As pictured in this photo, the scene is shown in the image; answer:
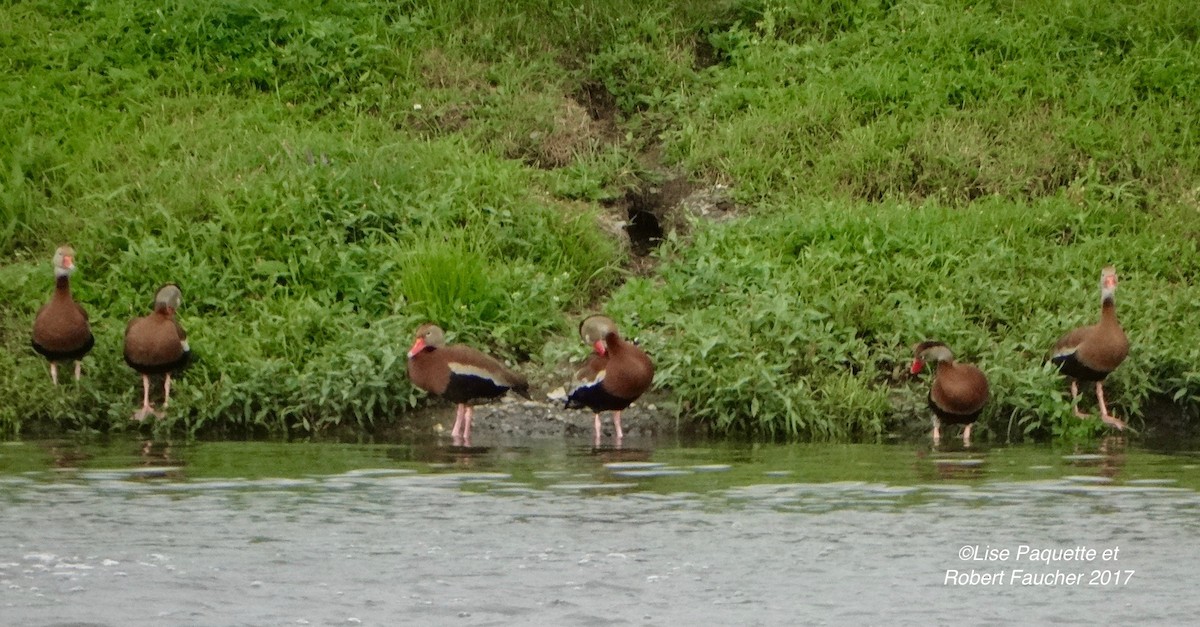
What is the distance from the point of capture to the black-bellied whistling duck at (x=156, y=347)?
10.5 metres

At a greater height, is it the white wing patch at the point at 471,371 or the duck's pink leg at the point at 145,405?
the white wing patch at the point at 471,371

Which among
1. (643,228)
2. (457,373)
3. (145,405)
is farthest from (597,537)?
(643,228)

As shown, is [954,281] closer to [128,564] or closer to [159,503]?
[159,503]

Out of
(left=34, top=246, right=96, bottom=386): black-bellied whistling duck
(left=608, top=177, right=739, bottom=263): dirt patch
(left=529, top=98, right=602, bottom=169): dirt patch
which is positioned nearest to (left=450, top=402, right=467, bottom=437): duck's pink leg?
(left=34, top=246, right=96, bottom=386): black-bellied whistling duck

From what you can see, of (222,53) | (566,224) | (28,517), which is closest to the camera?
(28,517)

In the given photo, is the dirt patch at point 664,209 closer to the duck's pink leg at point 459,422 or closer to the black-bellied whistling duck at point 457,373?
the black-bellied whistling duck at point 457,373

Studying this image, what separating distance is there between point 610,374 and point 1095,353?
286 cm

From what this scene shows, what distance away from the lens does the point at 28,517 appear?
7426 mm

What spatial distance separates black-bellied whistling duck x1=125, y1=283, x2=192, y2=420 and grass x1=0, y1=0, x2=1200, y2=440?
7.7 inches

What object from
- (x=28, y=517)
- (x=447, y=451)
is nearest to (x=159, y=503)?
(x=28, y=517)

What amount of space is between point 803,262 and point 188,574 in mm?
6378

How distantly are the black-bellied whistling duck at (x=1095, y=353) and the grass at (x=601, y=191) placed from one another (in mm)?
201

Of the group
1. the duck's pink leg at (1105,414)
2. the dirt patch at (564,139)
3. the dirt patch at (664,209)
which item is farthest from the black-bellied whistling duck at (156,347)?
the duck's pink leg at (1105,414)

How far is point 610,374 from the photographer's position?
33.5ft
